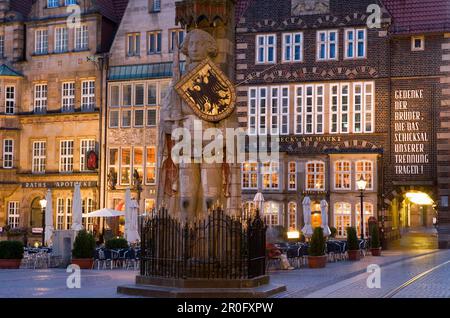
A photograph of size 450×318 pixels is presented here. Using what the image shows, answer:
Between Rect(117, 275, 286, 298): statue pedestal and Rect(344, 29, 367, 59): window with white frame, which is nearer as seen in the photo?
Rect(117, 275, 286, 298): statue pedestal

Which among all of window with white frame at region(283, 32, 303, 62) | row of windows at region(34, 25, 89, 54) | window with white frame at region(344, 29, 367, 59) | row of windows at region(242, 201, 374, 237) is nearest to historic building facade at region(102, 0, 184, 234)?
row of windows at region(34, 25, 89, 54)

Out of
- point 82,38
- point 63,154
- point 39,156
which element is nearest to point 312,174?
point 63,154

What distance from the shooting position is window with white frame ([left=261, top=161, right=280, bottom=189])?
136 feet

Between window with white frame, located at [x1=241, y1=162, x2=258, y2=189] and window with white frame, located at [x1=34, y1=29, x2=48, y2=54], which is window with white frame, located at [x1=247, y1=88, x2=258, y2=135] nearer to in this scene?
window with white frame, located at [x1=241, y1=162, x2=258, y2=189]

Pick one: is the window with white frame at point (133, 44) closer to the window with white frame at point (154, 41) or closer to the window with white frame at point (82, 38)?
the window with white frame at point (154, 41)

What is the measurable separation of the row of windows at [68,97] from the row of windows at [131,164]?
2932mm

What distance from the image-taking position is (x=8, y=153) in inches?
1804

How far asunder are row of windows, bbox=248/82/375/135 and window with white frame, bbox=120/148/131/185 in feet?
21.9

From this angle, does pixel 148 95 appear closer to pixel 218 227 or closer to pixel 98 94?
pixel 98 94

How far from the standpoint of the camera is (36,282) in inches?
761

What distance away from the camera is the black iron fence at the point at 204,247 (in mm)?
16125

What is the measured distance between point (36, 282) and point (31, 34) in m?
29.3

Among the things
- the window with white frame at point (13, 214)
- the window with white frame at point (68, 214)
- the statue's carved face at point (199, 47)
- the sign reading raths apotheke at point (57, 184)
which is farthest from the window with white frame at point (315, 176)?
the statue's carved face at point (199, 47)
